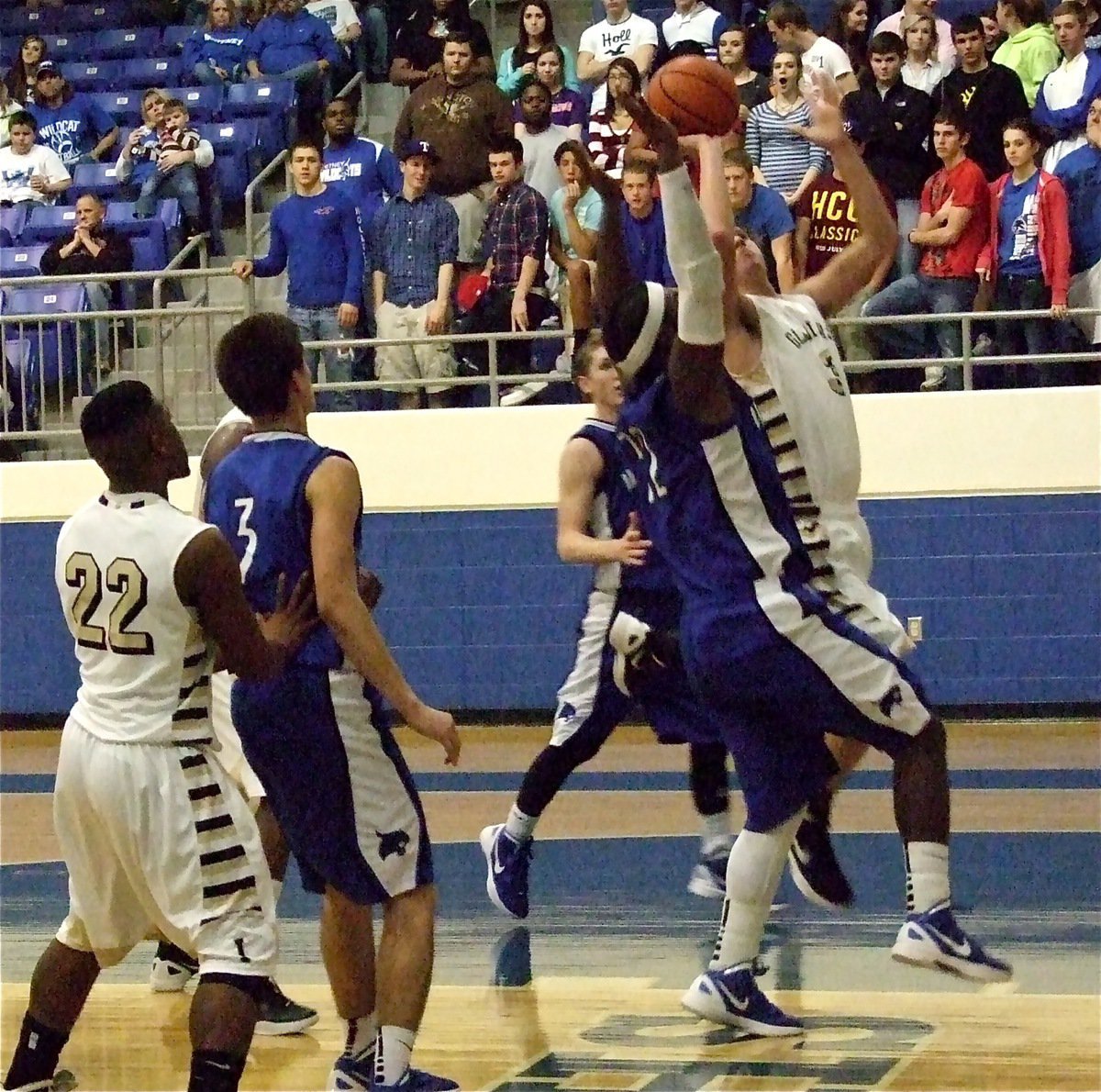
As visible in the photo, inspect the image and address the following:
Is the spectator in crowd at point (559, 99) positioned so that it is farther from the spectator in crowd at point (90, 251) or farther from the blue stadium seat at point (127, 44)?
the blue stadium seat at point (127, 44)

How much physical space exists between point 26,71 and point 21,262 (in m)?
2.68

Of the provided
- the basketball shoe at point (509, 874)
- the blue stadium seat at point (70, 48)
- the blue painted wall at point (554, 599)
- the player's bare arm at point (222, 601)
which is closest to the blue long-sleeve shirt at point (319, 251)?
the blue painted wall at point (554, 599)

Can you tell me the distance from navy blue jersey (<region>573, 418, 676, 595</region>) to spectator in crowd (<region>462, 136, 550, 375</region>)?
207 inches

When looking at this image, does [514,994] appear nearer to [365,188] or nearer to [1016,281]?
[1016,281]

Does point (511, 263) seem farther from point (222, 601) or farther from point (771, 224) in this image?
point (222, 601)

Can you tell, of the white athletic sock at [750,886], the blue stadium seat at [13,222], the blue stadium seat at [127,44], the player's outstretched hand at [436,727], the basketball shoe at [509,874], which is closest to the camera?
the player's outstretched hand at [436,727]

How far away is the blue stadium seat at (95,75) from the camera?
625 inches

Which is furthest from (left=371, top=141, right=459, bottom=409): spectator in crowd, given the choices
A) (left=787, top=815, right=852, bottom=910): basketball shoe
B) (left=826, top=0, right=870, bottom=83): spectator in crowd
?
(left=787, top=815, right=852, bottom=910): basketball shoe

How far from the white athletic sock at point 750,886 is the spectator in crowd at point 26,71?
12115 mm

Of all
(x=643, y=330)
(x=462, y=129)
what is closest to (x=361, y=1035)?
(x=643, y=330)

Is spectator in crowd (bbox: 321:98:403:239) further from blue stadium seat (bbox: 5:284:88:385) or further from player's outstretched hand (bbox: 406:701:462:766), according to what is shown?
player's outstretched hand (bbox: 406:701:462:766)

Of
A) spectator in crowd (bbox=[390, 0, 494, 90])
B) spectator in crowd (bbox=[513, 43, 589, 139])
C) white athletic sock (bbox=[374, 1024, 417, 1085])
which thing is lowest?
white athletic sock (bbox=[374, 1024, 417, 1085])

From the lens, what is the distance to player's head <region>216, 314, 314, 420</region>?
4.50m

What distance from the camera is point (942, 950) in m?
4.57
